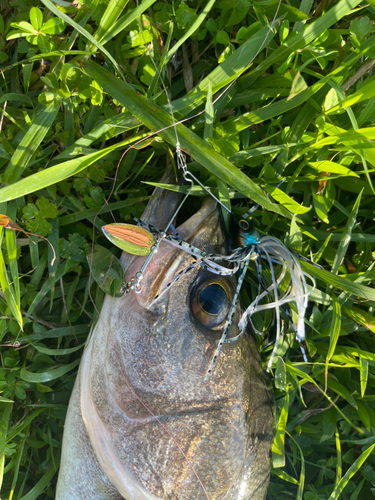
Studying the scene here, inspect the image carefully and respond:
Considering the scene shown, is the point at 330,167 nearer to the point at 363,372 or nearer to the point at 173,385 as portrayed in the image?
the point at 363,372

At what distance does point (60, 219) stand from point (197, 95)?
3.09ft

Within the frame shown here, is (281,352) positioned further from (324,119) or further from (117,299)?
(324,119)

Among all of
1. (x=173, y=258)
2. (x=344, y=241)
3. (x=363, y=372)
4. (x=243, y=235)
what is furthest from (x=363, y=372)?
(x=173, y=258)

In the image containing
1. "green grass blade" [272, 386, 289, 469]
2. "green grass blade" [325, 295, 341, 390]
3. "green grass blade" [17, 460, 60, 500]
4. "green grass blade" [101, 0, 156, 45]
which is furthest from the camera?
"green grass blade" [17, 460, 60, 500]

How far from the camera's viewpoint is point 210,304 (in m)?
1.49

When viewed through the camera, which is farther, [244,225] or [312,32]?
[244,225]

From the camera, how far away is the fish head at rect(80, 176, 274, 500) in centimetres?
147

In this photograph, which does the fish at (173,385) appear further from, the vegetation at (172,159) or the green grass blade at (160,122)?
the vegetation at (172,159)

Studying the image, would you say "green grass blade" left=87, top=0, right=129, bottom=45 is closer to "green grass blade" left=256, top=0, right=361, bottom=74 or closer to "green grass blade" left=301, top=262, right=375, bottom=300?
"green grass blade" left=256, top=0, right=361, bottom=74

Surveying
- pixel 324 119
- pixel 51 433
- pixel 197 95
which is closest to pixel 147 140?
pixel 197 95

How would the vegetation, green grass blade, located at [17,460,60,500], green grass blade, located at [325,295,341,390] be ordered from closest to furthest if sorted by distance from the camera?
the vegetation < green grass blade, located at [325,295,341,390] < green grass blade, located at [17,460,60,500]

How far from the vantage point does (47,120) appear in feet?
5.44

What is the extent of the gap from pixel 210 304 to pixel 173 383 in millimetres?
359

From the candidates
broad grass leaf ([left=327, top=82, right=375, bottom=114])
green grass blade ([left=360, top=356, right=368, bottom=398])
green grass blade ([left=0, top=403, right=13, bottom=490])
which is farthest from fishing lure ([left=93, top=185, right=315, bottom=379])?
green grass blade ([left=0, top=403, right=13, bottom=490])
